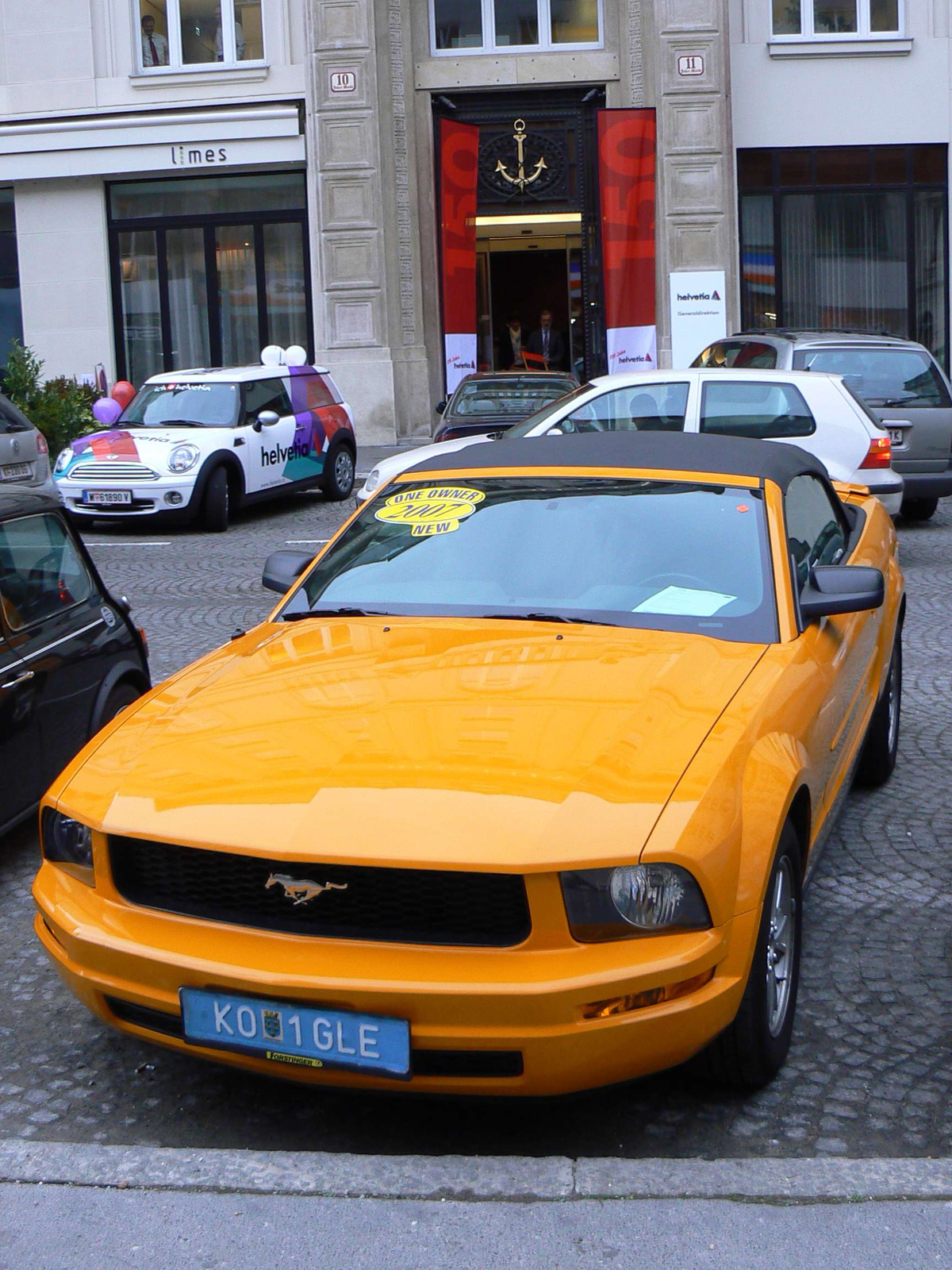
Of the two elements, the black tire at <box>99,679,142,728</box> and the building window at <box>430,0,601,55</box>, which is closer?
the black tire at <box>99,679,142,728</box>

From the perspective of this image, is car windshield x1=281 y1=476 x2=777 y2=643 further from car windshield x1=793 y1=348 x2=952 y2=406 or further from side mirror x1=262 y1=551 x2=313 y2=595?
car windshield x1=793 y1=348 x2=952 y2=406

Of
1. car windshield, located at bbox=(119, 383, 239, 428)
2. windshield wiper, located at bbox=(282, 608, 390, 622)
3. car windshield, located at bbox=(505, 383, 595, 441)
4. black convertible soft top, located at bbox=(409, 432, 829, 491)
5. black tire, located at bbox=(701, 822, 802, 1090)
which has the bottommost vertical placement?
black tire, located at bbox=(701, 822, 802, 1090)

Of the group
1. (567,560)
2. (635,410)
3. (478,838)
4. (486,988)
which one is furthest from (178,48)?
(486,988)

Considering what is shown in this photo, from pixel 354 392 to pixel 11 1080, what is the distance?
20.0m

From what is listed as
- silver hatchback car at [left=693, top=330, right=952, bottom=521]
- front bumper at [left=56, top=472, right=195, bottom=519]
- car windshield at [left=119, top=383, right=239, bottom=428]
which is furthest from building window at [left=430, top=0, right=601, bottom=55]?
front bumper at [left=56, top=472, right=195, bottom=519]

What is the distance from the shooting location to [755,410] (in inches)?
474

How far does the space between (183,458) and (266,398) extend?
169cm

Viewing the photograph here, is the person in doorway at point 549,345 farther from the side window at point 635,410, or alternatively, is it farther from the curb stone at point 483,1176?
the curb stone at point 483,1176

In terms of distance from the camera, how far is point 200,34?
2481cm

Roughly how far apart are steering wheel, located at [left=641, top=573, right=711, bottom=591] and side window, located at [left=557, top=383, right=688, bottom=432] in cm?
723

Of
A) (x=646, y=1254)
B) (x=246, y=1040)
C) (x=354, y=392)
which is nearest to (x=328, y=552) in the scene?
(x=246, y=1040)

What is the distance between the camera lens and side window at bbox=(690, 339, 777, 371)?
14.3 m

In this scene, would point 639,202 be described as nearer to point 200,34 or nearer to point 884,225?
point 884,225

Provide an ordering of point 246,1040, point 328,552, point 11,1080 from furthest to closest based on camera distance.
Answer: point 328,552, point 11,1080, point 246,1040
